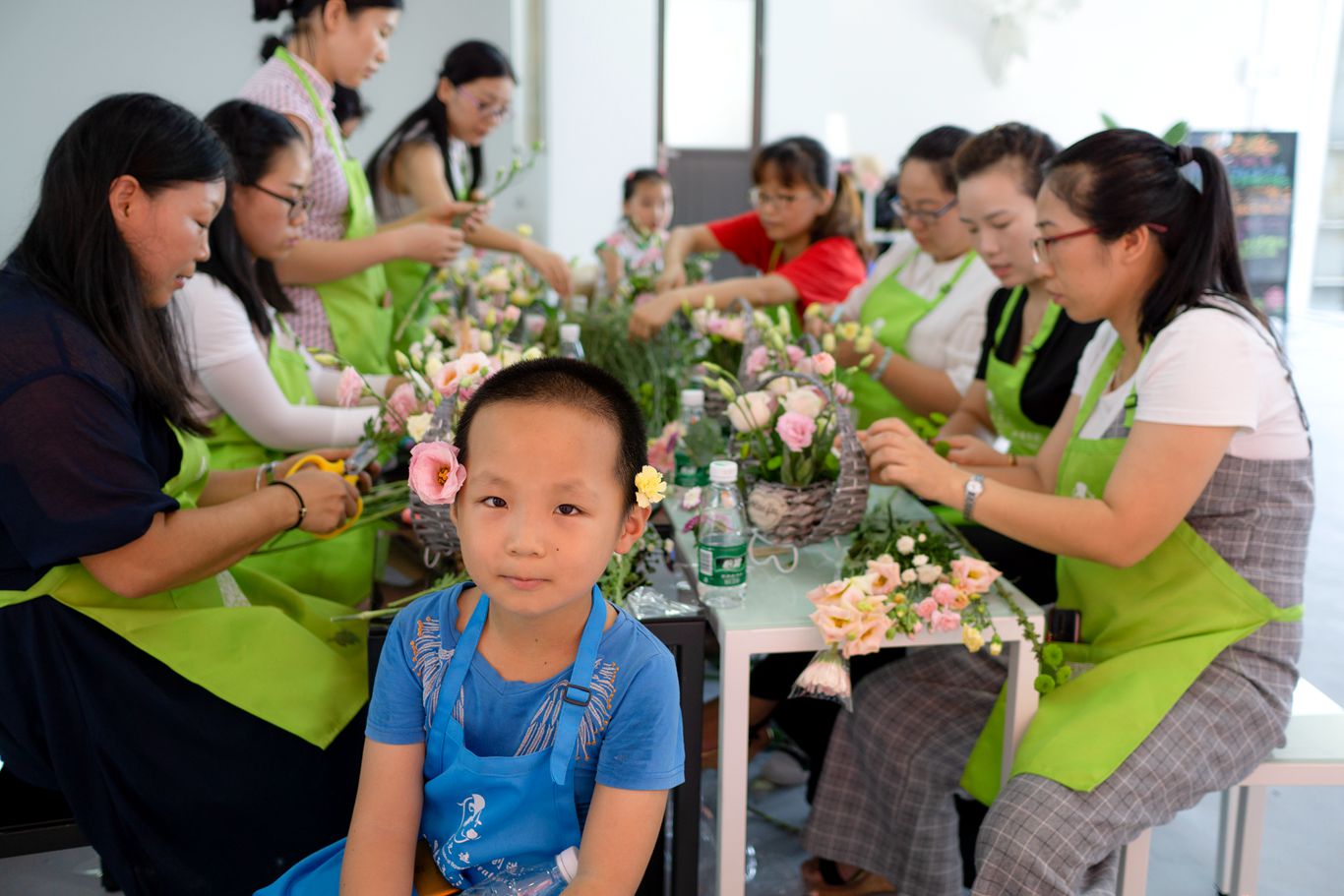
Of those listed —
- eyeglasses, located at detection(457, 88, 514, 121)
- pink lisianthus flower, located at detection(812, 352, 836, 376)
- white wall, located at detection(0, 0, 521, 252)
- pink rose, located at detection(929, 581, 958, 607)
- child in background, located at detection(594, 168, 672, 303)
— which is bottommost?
pink rose, located at detection(929, 581, 958, 607)

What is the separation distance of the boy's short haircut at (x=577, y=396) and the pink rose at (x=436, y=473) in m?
0.06

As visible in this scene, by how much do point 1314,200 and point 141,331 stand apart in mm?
10450

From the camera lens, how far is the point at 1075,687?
1.69 meters

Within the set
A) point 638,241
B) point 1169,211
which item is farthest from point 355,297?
point 638,241

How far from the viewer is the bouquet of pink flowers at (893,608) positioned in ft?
5.07

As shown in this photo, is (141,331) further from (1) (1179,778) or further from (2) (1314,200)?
(2) (1314,200)

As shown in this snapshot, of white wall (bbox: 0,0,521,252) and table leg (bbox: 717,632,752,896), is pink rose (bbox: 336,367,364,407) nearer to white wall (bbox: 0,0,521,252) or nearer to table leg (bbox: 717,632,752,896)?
table leg (bbox: 717,632,752,896)

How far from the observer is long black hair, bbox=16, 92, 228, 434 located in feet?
4.93

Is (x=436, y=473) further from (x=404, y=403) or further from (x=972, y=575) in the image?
(x=972, y=575)

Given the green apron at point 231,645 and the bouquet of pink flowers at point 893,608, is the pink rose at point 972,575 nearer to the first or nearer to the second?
the bouquet of pink flowers at point 893,608

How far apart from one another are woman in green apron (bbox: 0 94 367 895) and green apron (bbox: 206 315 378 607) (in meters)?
0.43

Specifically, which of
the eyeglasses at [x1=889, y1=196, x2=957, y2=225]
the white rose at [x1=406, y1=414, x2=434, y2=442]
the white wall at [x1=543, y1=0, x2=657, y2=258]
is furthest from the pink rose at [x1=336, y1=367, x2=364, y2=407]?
the white wall at [x1=543, y1=0, x2=657, y2=258]

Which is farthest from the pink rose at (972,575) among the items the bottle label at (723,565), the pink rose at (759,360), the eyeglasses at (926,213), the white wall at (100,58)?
the white wall at (100,58)

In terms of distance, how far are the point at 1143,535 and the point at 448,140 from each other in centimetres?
254
